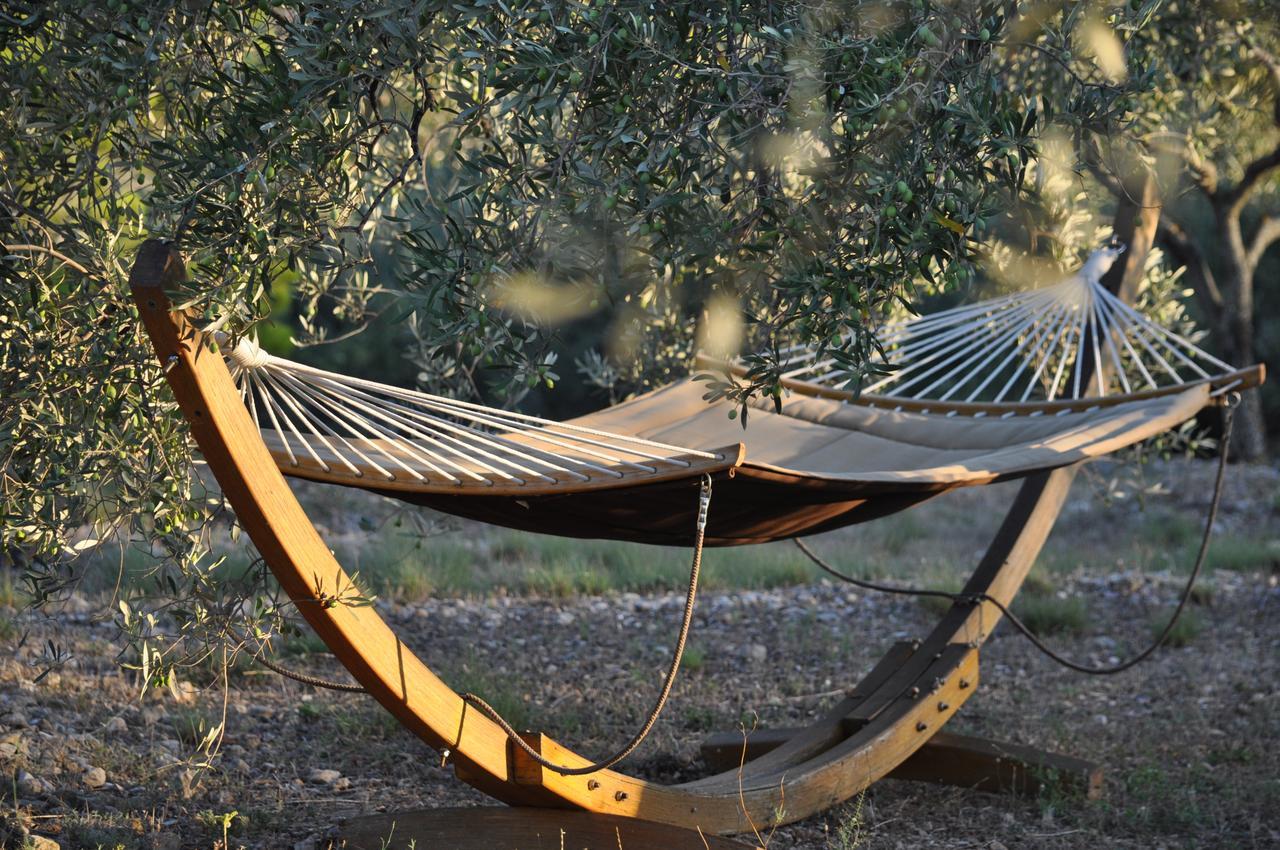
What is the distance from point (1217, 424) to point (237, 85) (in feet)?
28.6

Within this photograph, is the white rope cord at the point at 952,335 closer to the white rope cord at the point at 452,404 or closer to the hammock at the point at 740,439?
the hammock at the point at 740,439

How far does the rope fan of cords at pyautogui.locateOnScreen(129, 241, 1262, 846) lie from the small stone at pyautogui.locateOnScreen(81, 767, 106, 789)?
0.90m

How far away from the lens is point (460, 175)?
81.7 inches

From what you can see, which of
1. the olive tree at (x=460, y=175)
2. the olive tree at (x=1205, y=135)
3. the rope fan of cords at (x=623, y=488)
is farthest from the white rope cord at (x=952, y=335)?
the olive tree at (x=460, y=175)

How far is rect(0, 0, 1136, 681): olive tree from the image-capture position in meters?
1.77

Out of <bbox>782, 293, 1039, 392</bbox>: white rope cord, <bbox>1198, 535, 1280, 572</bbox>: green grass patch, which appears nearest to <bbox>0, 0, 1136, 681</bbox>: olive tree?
<bbox>782, 293, 1039, 392</bbox>: white rope cord

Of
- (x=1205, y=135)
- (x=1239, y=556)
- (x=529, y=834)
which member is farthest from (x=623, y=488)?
(x=1239, y=556)

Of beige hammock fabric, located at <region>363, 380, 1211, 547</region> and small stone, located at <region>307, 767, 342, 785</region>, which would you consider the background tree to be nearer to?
beige hammock fabric, located at <region>363, 380, 1211, 547</region>

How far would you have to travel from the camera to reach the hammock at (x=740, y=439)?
75.0 inches

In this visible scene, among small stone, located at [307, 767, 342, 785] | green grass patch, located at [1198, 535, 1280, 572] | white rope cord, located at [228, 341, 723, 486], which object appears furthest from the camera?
green grass patch, located at [1198, 535, 1280, 572]

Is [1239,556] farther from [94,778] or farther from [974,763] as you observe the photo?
[94,778]

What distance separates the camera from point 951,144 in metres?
1.82

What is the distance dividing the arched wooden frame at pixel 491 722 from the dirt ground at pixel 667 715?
0.13m

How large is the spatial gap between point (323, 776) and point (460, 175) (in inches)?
54.3
